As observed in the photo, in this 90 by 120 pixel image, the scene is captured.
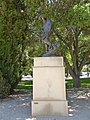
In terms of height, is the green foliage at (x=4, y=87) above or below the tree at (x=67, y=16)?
below

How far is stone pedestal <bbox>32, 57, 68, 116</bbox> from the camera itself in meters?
8.00

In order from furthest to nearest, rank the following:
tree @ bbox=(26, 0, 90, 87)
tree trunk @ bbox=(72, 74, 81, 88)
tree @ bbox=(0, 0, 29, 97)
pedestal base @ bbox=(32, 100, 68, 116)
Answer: tree trunk @ bbox=(72, 74, 81, 88) → tree @ bbox=(0, 0, 29, 97) → tree @ bbox=(26, 0, 90, 87) → pedestal base @ bbox=(32, 100, 68, 116)

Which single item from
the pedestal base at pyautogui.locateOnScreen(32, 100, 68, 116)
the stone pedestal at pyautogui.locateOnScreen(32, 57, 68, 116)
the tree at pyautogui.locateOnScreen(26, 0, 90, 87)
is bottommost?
the pedestal base at pyautogui.locateOnScreen(32, 100, 68, 116)

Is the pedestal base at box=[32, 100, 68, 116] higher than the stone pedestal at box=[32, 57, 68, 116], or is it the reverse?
the stone pedestal at box=[32, 57, 68, 116]

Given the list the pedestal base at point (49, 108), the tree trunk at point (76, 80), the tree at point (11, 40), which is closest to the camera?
the pedestal base at point (49, 108)

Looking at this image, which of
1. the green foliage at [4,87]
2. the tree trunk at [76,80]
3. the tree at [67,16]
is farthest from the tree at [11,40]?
the tree trunk at [76,80]

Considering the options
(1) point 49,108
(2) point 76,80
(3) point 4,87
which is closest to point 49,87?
(1) point 49,108

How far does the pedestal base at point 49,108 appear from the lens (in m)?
7.97

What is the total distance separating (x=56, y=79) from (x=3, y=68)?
14.4ft

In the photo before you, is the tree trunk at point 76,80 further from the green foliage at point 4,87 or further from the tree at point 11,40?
the green foliage at point 4,87

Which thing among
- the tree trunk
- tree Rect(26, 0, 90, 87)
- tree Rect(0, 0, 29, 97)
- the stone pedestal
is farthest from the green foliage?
the tree trunk

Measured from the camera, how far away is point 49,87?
804 cm

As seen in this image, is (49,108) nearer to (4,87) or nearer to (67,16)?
(4,87)

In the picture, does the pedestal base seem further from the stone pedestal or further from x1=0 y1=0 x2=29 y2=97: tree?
x1=0 y1=0 x2=29 y2=97: tree
